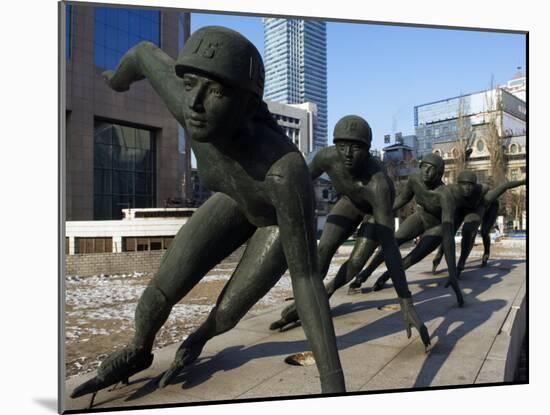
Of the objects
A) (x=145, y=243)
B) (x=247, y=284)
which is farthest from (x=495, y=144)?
(x=247, y=284)

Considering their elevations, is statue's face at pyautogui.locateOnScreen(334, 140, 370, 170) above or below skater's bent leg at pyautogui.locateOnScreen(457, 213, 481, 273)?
above

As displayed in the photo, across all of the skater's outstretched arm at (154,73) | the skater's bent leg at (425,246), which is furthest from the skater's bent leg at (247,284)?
the skater's bent leg at (425,246)

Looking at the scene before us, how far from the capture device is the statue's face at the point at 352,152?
450cm

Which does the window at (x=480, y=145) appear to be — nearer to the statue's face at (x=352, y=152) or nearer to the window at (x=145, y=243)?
the window at (x=145, y=243)

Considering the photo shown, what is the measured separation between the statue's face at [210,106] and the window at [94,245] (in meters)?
13.5

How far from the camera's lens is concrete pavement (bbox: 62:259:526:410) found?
11.0 feet

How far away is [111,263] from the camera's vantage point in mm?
12156

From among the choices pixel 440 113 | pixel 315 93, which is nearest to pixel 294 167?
pixel 315 93

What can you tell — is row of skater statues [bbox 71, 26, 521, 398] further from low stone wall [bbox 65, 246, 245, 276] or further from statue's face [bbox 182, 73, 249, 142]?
low stone wall [bbox 65, 246, 245, 276]

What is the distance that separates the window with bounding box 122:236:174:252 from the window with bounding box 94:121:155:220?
562 cm

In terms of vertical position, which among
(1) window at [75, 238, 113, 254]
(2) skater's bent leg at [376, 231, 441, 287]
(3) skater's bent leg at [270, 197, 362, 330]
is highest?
(3) skater's bent leg at [270, 197, 362, 330]

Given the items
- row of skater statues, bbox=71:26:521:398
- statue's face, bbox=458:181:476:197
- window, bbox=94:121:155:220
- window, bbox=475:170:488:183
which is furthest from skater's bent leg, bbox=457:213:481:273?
window, bbox=94:121:155:220

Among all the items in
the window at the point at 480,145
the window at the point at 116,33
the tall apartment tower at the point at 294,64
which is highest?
the window at the point at 116,33

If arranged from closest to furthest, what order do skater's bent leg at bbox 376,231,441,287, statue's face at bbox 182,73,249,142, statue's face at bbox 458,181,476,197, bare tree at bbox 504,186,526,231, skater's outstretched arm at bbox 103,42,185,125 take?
statue's face at bbox 182,73,249,142, skater's outstretched arm at bbox 103,42,185,125, skater's bent leg at bbox 376,231,441,287, statue's face at bbox 458,181,476,197, bare tree at bbox 504,186,526,231
